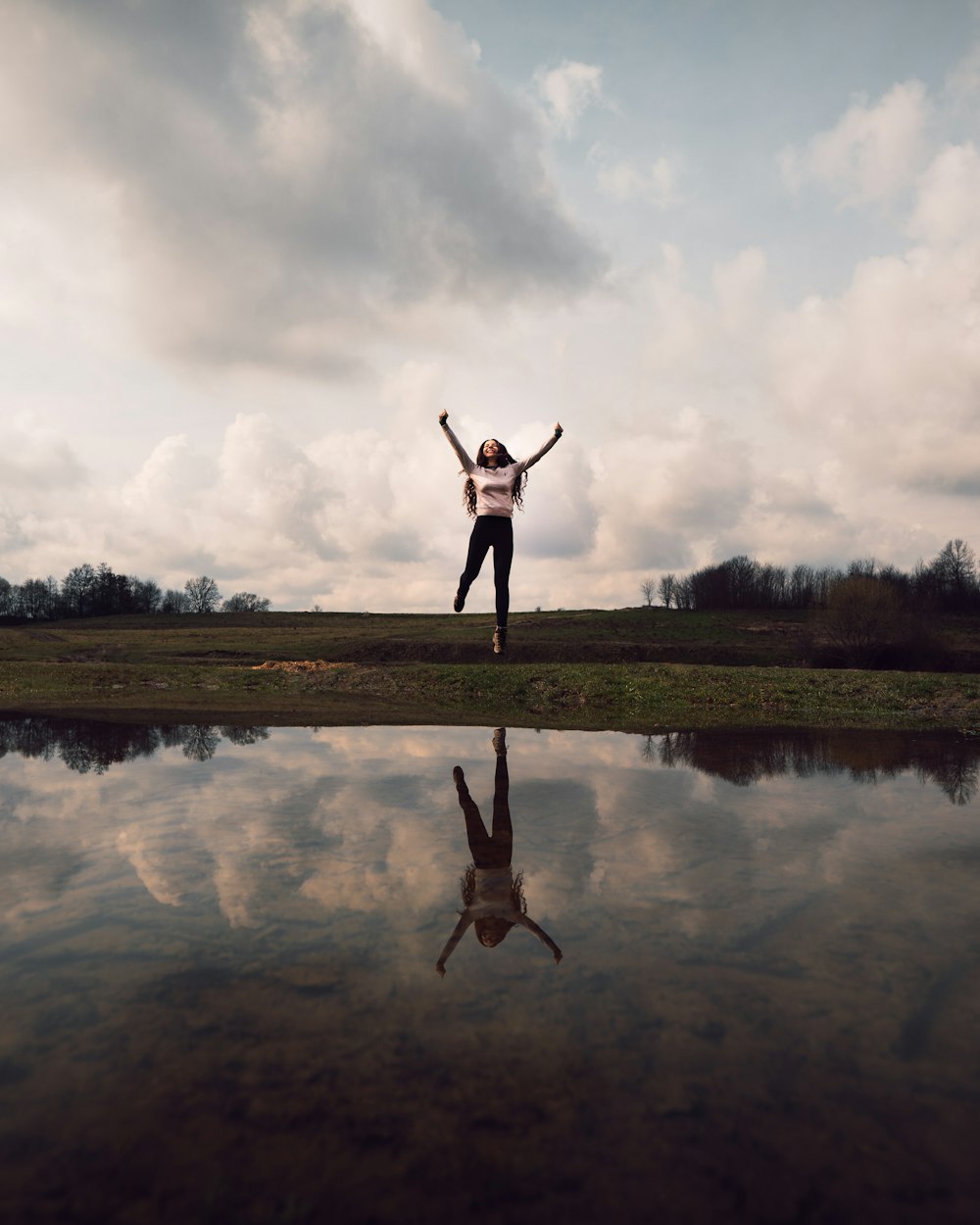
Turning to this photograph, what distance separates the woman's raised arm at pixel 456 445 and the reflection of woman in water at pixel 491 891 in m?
5.42

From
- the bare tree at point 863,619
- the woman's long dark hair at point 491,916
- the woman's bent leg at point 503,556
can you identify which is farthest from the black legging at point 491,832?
the bare tree at point 863,619

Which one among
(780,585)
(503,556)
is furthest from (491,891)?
(780,585)

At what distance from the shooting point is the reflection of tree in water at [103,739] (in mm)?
7458

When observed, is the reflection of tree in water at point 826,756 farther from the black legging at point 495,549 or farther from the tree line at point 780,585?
the tree line at point 780,585

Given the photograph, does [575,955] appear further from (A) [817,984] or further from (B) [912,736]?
(B) [912,736]

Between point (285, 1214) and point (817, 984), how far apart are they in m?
2.04

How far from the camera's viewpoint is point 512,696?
18.0 metres

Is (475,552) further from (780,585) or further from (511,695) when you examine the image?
(780,585)

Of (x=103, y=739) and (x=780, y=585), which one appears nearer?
(x=103, y=739)

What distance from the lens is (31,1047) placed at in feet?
7.55

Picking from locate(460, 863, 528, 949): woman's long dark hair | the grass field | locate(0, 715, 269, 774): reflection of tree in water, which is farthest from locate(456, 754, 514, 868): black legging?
the grass field

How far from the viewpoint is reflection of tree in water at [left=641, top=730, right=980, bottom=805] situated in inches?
265

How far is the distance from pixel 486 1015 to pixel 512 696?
15.6 meters

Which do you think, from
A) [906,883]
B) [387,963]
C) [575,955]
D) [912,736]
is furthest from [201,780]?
[912,736]
